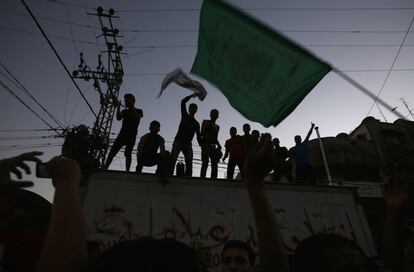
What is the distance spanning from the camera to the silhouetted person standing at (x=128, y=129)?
214 inches

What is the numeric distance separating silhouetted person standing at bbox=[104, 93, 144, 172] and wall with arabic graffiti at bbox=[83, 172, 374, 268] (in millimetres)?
937

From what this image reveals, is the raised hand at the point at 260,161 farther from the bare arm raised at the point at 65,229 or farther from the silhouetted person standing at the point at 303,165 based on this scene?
the silhouetted person standing at the point at 303,165

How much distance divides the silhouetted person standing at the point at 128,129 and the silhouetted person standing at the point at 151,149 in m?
0.21

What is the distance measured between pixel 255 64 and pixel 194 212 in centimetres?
286

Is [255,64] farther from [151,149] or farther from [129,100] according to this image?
[129,100]

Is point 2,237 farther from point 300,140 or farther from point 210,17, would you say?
point 300,140

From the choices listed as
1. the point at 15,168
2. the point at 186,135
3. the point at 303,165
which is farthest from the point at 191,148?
the point at 15,168

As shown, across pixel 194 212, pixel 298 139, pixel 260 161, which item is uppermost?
pixel 298 139

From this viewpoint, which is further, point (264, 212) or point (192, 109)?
point (192, 109)

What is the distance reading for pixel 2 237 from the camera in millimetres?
1115

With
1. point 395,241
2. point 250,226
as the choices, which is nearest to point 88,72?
point 250,226

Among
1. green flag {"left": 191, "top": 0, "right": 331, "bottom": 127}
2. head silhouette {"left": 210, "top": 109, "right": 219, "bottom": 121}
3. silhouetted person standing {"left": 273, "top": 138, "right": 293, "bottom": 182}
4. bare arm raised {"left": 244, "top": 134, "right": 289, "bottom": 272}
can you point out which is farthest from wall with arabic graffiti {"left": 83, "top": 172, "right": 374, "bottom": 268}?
bare arm raised {"left": 244, "top": 134, "right": 289, "bottom": 272}

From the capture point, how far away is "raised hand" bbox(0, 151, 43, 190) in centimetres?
105

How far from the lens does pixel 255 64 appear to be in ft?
8.33
